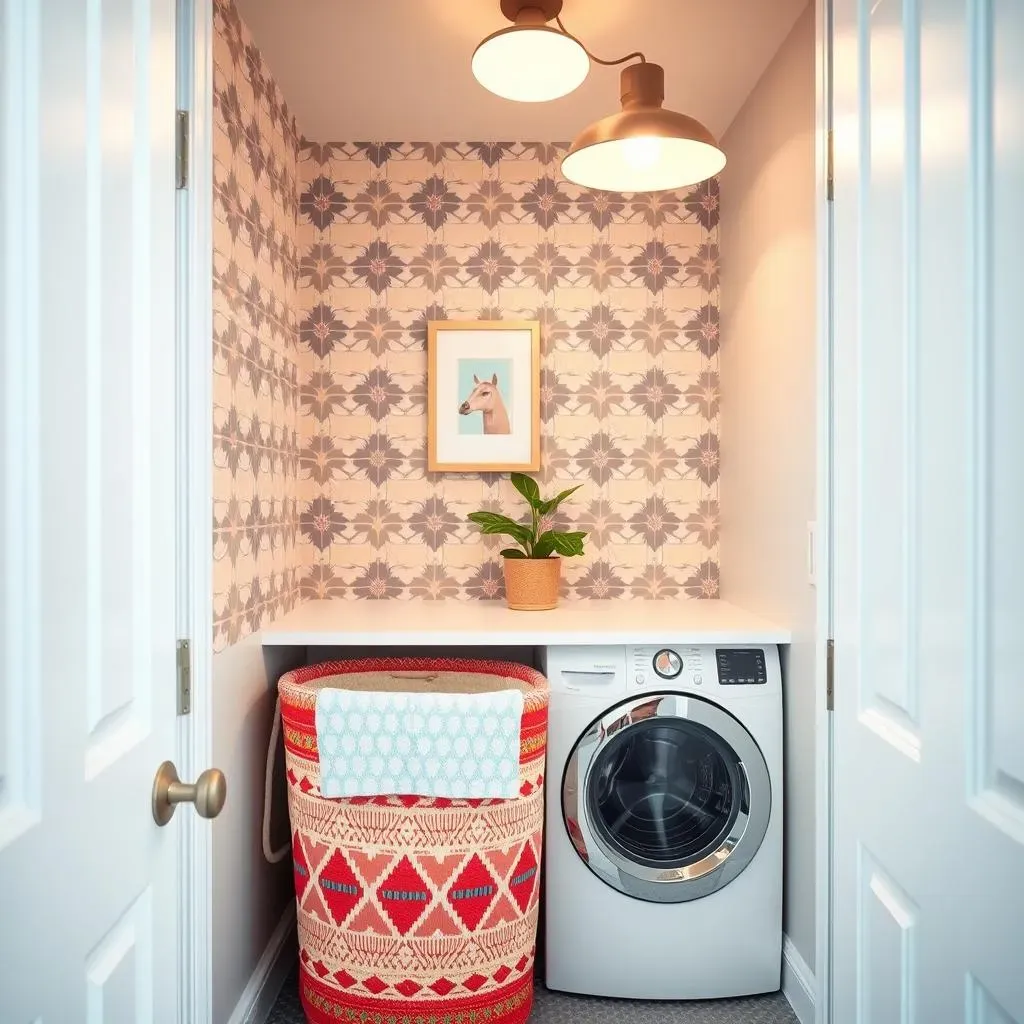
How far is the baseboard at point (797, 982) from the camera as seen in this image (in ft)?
6.57

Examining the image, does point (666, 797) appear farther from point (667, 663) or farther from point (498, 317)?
point (498, 317)

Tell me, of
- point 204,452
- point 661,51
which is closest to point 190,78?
point 204,452

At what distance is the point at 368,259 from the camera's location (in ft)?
9.29

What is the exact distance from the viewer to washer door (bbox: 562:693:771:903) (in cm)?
212

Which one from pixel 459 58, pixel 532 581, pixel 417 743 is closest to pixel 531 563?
pixel 532 581

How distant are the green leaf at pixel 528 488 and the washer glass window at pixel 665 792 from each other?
2.51ft

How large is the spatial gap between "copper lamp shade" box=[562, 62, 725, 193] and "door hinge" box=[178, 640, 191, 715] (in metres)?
1.35

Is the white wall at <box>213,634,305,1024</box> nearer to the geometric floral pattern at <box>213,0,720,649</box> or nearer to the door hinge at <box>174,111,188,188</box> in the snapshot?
the geometric floral pattern at <box>213,0,720,649</box>

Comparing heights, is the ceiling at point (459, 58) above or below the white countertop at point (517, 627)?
above

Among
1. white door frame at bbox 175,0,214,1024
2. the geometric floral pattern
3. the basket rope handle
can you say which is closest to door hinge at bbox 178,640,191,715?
white door frame at bbox 175,0,214,1024

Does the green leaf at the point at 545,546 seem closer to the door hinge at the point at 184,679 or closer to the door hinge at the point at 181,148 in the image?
the door hinge at the point at 184,679
